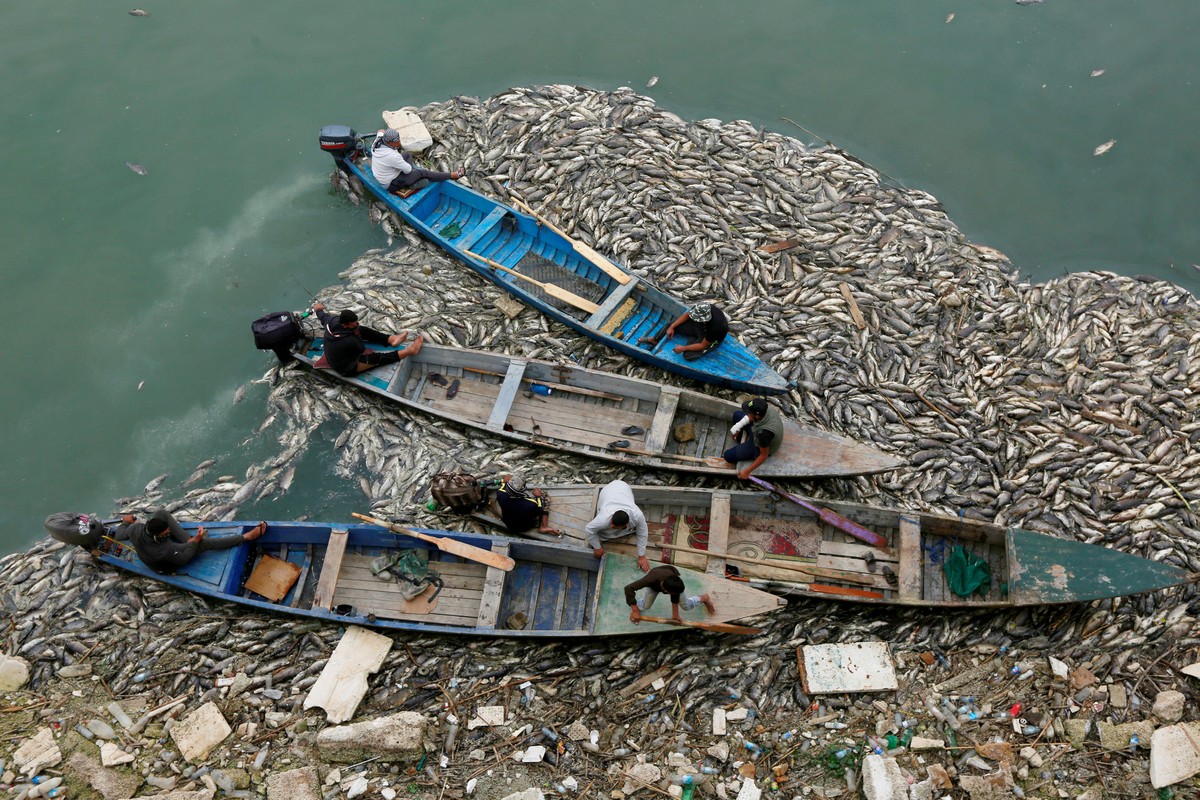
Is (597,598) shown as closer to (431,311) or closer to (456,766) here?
(456,766)

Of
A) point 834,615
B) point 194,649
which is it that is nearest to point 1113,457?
point 834,615

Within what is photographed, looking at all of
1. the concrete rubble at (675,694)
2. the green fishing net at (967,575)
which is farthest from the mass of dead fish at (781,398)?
the green fishing net at (967,575)

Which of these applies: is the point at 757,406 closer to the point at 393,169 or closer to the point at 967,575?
the point at 967,575

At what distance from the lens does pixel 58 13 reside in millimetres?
18047

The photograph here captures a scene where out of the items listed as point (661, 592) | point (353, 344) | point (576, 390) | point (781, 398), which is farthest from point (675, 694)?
point (353, 344)

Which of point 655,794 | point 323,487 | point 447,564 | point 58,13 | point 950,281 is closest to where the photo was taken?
point 655,794

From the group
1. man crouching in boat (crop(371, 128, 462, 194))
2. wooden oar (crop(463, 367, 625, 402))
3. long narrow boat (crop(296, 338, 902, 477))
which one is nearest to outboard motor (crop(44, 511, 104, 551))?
long narrow boat (crop(296, 338, 902, 477))

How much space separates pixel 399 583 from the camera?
987cm

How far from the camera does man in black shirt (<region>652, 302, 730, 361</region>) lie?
10688 millimetres

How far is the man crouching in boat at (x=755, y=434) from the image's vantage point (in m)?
9.55

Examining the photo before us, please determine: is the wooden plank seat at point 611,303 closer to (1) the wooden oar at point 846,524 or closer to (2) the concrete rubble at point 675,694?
(2) the concrete rubble at point 675,694

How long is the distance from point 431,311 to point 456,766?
6.98 meters

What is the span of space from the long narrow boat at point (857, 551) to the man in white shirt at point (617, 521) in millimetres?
280

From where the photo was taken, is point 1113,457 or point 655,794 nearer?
point 655,794
